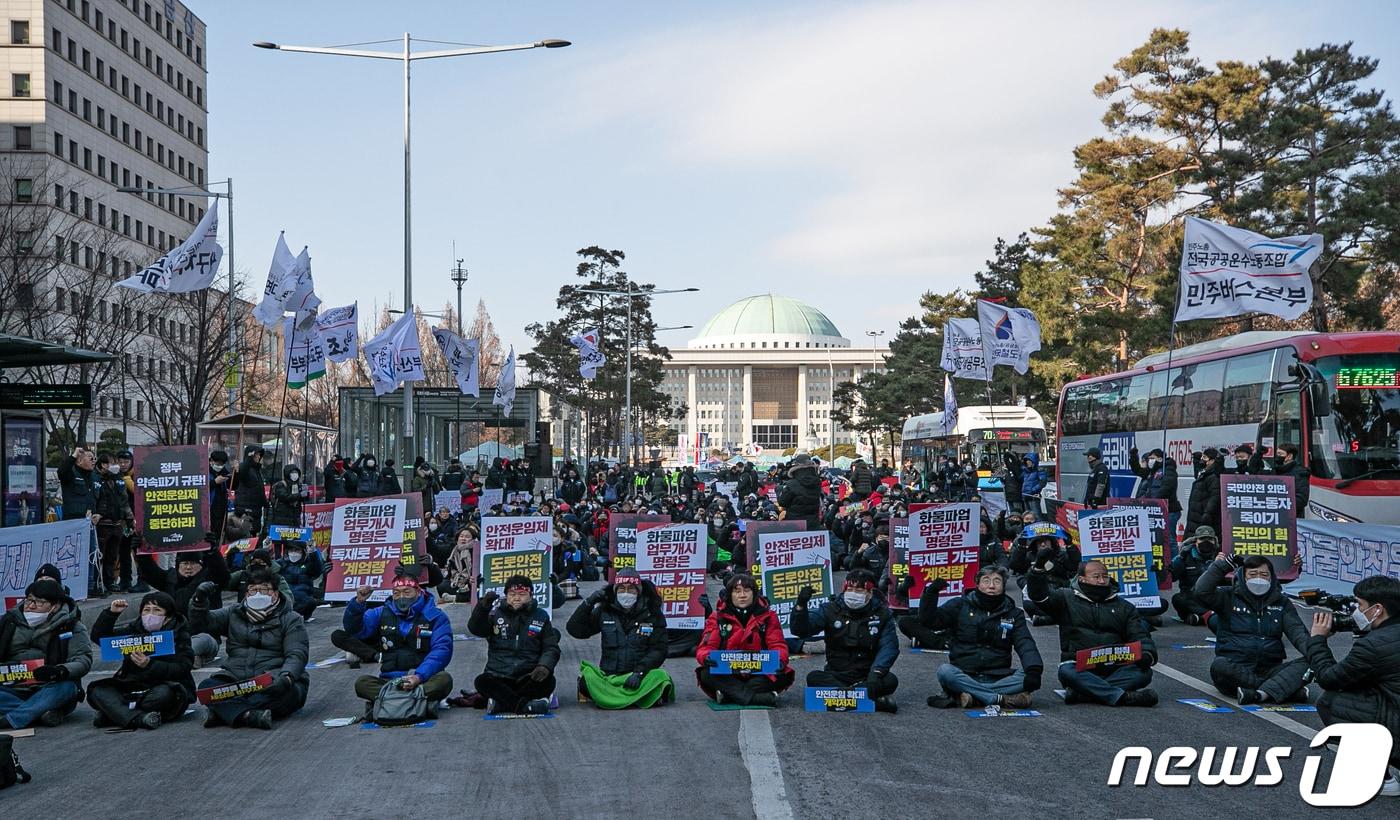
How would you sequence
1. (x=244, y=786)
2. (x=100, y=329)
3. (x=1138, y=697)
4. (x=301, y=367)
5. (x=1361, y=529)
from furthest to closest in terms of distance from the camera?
(x=100, y=329)
(x=301, y=367)
(x=1361, y=529)
(x=1138, y=697)
(x=244, y=786)

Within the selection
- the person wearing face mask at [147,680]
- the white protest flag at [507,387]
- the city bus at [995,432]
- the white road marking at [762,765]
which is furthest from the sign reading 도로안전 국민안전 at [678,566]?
the city bus at [995,432]

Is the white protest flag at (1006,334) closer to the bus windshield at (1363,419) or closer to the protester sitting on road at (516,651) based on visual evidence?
the bus windshield at (1363,419)

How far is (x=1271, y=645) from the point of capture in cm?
1088

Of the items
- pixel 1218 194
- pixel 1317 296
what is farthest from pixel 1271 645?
pixel 1218 194

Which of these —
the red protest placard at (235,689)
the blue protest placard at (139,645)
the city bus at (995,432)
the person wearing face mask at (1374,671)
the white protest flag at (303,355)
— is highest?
the white protest flag at (303,355)

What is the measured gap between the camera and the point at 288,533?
18.4m

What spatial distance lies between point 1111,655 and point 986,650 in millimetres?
935

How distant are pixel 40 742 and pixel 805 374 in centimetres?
16721

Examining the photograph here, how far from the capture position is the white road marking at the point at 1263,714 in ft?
31.2

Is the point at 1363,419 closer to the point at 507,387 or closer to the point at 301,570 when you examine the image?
the point at 301,570

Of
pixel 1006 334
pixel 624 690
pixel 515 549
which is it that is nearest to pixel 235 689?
pixel 624 690

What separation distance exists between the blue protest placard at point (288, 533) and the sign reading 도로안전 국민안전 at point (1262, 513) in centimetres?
1140

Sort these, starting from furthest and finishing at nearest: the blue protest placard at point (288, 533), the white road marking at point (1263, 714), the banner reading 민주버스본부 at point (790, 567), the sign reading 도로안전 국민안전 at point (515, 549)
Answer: the blue protest placard at point (288, 533)
the sign reading 도로안전 국민안전 at point (515, 549)
the banner reading 민주버스본부 at point (790, 567)
the white road marking at point (1263, 714)

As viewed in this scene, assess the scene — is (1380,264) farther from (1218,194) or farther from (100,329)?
(100,329)
